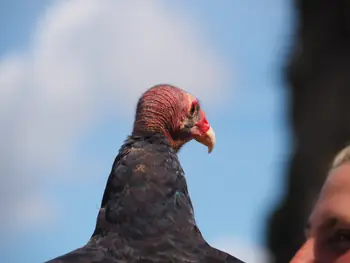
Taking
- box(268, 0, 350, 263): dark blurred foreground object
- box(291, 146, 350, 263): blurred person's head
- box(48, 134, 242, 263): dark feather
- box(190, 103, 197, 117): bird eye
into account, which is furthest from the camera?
box(190, 103, 197, 117): bird eye

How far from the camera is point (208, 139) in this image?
513cm

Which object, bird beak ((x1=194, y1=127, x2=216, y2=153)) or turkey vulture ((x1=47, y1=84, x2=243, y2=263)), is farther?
bird beak ((x1=194, y1=127, x2=216, y2=153))

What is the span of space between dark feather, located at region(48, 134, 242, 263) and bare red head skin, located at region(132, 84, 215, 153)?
13 cm

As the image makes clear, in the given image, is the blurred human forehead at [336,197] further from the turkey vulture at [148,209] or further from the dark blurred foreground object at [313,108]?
the dark blurred foreground object at [313,108]

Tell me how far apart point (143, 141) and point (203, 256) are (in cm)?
68

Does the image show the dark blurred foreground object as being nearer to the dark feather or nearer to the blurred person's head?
the dark feather

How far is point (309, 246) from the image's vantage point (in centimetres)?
322

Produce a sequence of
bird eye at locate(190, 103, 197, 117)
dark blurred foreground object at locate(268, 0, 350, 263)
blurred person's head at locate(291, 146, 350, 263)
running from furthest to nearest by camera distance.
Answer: bird eye at locate(190, 103, 197, 117)
dark blurred foreground object at locate(268, 0, 350, 263)
blurred person's head at locate(291, 146, 350, 263)

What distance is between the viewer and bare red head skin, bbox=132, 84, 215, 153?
15.1 feet

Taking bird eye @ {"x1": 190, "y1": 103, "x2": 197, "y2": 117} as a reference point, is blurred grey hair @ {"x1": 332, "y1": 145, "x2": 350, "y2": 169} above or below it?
below

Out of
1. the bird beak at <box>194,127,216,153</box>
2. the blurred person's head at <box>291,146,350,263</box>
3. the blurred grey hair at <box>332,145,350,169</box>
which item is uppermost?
the bird beak at <box>194,127,216,153</box>

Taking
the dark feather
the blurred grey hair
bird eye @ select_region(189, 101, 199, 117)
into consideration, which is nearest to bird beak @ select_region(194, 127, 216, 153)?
bird eye @ select_region(189, 101, 199, 117)

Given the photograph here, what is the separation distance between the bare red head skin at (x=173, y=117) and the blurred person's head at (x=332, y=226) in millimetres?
1435

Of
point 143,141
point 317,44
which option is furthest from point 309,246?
point 317,44
